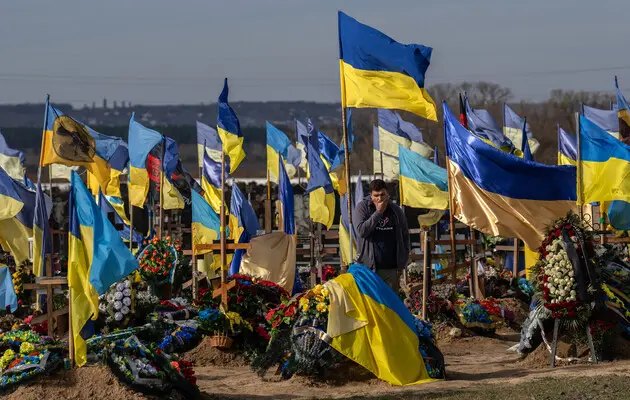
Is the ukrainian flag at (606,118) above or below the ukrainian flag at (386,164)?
above

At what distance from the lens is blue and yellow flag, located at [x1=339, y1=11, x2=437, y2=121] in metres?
14.0

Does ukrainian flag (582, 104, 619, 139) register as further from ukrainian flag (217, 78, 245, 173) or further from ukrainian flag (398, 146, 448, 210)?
ukrainian flag (217, 78, 245, 173)

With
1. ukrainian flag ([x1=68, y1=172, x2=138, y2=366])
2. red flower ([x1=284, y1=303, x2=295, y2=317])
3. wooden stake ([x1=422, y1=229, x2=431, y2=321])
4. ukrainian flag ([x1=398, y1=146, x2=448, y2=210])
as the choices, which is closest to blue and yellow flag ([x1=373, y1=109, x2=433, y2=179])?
ukrainian flag ([x1=398, y1=146, x2=448, y2=210])

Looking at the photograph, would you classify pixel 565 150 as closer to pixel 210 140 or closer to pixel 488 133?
pixel 488 133

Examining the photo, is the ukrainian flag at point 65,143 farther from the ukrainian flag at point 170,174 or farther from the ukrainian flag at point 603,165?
the ukrainian flag at point 603,165

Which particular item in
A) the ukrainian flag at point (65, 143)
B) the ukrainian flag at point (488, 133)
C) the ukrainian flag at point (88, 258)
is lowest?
the ukrainian flag at point (88, 258)

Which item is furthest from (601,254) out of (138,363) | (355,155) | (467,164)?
(355,155)

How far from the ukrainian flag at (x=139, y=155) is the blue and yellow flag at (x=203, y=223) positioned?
1778 mm

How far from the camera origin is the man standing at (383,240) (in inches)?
510

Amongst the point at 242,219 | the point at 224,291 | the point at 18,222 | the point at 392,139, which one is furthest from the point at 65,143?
the point at 392,139

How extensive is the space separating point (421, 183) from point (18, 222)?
7.56 metres

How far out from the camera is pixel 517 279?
2178cm

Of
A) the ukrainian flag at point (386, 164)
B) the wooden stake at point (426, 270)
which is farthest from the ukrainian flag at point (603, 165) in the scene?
the ukrainian flag at point (386, 164)

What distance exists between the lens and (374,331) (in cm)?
1191
